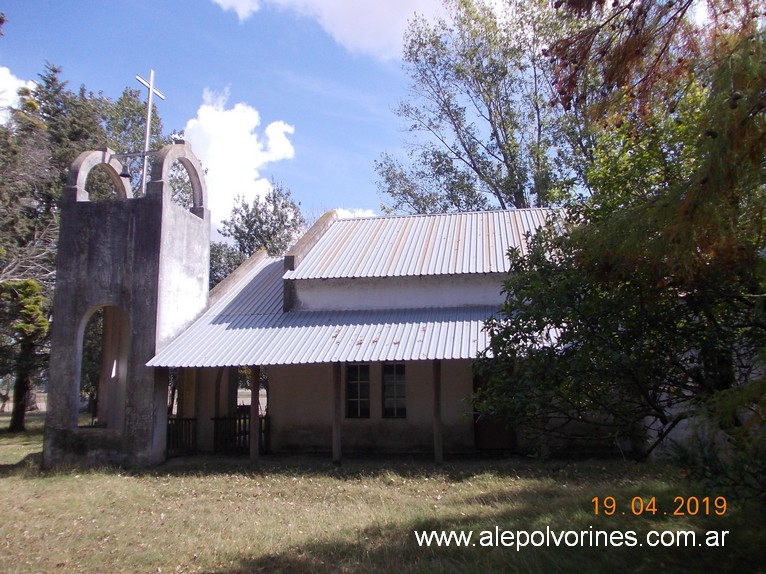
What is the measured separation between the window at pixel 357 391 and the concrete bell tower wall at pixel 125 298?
409cm

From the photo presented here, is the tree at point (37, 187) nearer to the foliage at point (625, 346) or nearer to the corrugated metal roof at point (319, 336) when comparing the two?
the corrugated metal roof at point (319, 336)

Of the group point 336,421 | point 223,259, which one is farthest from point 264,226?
point 336,421

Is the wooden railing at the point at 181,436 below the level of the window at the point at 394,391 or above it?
below

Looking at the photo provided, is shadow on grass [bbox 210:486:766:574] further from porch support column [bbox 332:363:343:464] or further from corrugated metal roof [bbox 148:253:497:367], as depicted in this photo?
porch support column [bbox 332:363:343:464]

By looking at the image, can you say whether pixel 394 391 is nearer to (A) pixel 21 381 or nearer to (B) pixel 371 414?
(B) pixel 371 414

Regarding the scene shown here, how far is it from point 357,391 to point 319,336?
2.34 m

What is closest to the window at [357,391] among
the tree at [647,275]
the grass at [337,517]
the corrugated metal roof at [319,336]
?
the corrugated metal roof at [319,336]

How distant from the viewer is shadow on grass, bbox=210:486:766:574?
17.0 ft

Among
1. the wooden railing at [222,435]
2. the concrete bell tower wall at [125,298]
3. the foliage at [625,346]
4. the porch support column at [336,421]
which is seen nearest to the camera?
the foliage at [625,346]

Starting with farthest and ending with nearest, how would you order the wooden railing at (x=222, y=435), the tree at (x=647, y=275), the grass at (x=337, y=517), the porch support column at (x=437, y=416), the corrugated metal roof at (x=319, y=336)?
1. the wooden railing at (x=222, y=435)
2. the porch support column at (x=437, y=416)
3. the corrugated metal roof at (x=319, y=336)
4. the grass at (x=337, y=517)
5. the tree at (x=647, y=275)

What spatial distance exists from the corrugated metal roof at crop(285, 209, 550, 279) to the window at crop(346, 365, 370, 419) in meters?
2.34

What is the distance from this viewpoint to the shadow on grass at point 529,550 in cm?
518

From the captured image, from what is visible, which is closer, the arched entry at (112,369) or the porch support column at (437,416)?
the porch support column at (437,416)
